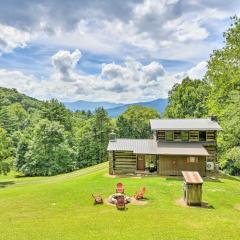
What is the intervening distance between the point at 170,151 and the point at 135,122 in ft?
186

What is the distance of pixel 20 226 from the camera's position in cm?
1803

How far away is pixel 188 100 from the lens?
67.1 m

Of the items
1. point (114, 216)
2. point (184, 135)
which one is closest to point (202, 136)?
point (184, 135)

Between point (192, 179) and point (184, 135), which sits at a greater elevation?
point (184, 135)

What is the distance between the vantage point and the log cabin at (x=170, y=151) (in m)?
37.1

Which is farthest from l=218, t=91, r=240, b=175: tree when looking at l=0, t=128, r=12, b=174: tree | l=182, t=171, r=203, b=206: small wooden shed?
l=0, t=128, r=12, b=174: tree

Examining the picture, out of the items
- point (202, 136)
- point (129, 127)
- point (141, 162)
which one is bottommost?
point (141, 162)

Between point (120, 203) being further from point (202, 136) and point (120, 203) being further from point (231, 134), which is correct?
point (231, 134)

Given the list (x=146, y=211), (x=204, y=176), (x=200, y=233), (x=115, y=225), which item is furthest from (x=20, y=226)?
(x=204, y=176)

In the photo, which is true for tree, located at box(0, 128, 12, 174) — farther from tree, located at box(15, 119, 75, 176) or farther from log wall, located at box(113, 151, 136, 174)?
log wall, located at box(113, 151, 136, 174)

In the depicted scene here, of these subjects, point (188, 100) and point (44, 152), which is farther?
point (188, 100)

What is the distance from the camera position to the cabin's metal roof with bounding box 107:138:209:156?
36.8 metres

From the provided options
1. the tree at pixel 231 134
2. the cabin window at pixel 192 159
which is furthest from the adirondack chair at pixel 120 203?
the cabin window at pixel 192 159

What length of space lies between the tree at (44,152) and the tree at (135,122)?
2990 cm
